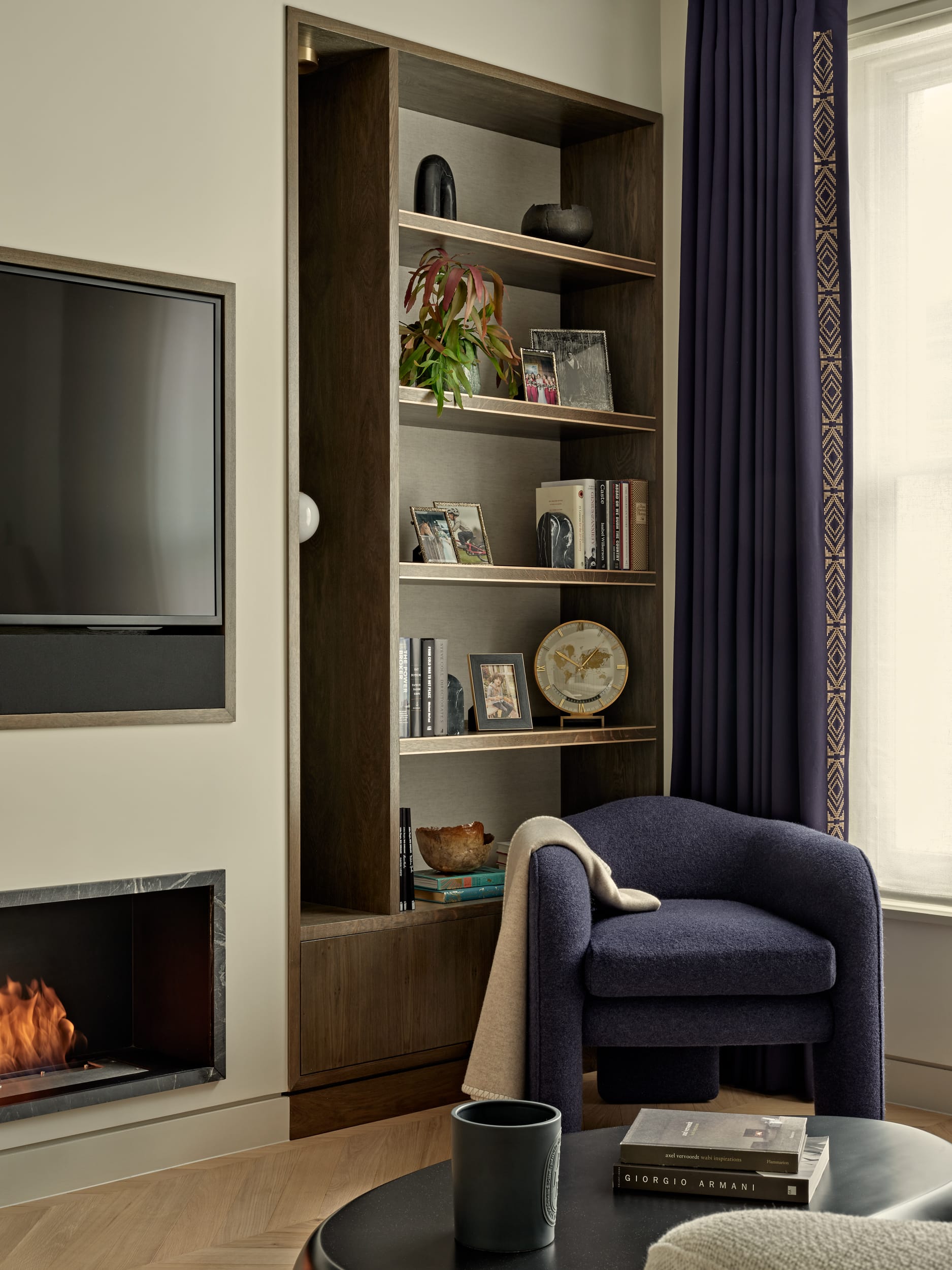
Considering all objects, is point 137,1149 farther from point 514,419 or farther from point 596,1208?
point 514,419

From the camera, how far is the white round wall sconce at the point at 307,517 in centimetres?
311

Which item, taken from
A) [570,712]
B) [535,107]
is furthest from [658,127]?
[570,712]

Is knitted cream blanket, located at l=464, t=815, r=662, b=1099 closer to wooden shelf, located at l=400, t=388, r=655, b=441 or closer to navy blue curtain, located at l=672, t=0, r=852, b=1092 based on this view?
navy blue curtain, located at l=672, t=0, r=852, b=1092

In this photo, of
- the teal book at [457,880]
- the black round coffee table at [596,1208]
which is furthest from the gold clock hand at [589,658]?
the black round coffee table at [596,1208]

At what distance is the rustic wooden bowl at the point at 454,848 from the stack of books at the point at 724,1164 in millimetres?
1729

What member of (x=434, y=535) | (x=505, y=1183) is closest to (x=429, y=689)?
(x=434, y=535)

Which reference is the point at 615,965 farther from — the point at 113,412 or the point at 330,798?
the point at 113,412

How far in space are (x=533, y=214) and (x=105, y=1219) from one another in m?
2.60

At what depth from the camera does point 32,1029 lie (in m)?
2.77

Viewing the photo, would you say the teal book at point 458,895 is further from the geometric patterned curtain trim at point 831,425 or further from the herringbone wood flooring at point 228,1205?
the geometric patterned curtain trim at point 831,425

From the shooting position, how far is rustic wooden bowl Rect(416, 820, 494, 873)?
333 centimetres

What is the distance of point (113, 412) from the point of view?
2.72 meters

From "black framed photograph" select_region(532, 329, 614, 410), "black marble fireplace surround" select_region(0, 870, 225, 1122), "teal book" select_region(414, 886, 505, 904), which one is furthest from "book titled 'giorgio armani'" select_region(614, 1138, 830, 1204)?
"black framed photograph" select_region(532, 329, 614, 410)

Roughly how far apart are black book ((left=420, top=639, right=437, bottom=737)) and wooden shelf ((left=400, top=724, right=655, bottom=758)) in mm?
36
